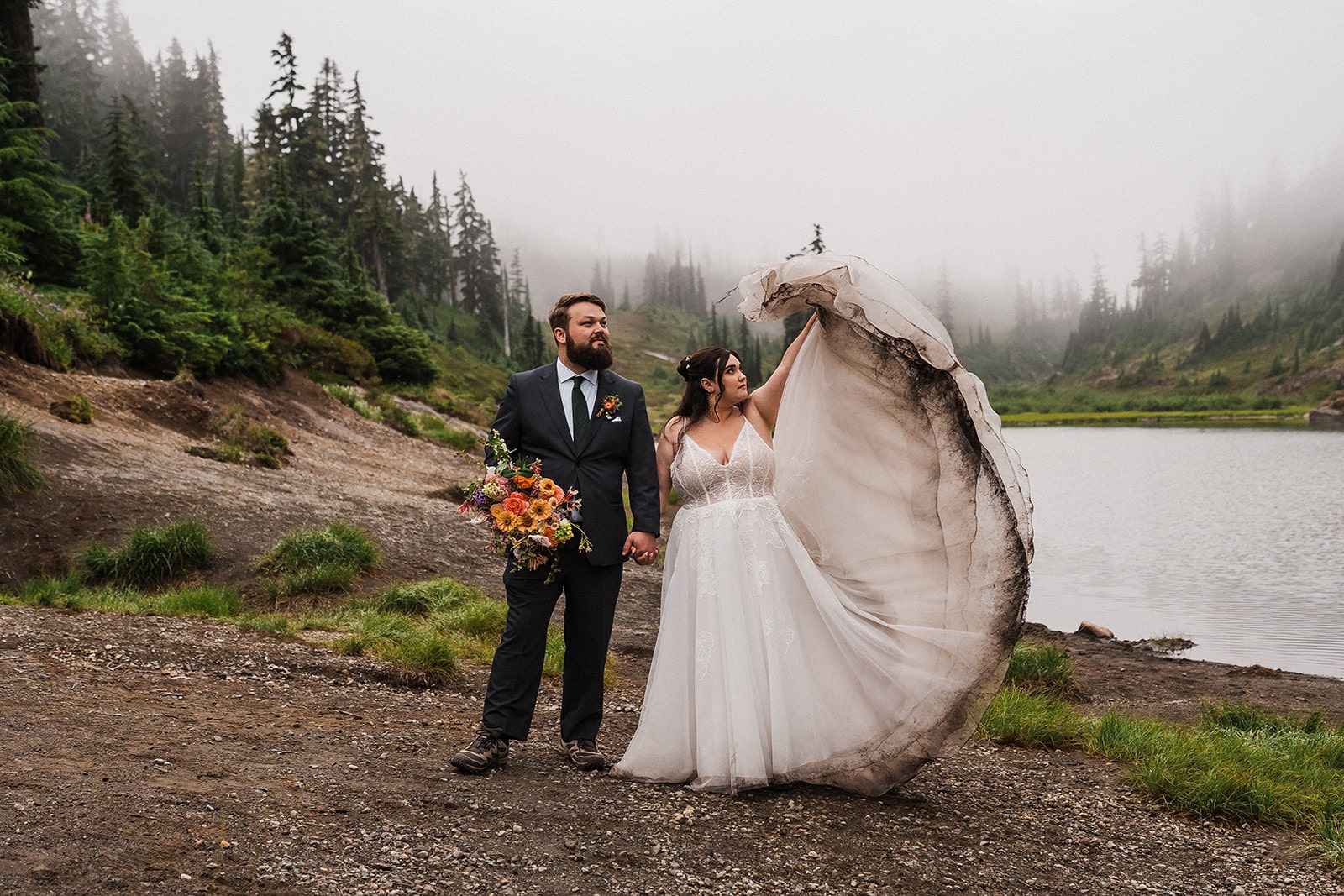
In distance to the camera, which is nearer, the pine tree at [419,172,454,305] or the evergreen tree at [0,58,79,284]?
the evergreen tree at [0,58,79,284]

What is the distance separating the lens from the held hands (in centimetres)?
498

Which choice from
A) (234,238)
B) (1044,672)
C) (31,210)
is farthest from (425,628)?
(234,238)

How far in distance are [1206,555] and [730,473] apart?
61.4 ft

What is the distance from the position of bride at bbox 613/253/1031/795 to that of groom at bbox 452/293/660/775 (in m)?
0.34

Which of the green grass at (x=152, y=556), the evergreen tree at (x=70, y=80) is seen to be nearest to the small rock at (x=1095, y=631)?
the green grass at (x=152, y=556)

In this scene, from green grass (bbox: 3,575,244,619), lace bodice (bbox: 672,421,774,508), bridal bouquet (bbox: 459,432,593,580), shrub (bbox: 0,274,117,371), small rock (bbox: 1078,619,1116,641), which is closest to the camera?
bridal bouquet (bbox: 459,432,593,580)

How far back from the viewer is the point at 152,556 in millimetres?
9078

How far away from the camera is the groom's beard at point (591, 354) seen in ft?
16.6

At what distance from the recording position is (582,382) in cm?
517

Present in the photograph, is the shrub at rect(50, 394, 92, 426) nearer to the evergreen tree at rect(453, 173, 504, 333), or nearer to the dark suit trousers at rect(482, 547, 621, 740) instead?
the dark suit trousers at rect(482, 547, 621, 740)

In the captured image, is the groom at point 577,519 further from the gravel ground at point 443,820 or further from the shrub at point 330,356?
the shrub at point 330,356

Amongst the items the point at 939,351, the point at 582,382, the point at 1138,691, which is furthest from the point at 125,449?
the point at 1138,691

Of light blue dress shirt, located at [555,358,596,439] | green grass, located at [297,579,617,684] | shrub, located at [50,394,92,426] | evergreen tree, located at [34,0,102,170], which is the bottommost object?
green grass, located at [297,579,617,684]

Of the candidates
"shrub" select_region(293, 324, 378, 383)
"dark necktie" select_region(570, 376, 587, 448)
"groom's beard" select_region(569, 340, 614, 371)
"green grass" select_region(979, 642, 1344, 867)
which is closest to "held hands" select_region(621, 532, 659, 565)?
"dark necktie" select_region(570, 376, 587, 448)
